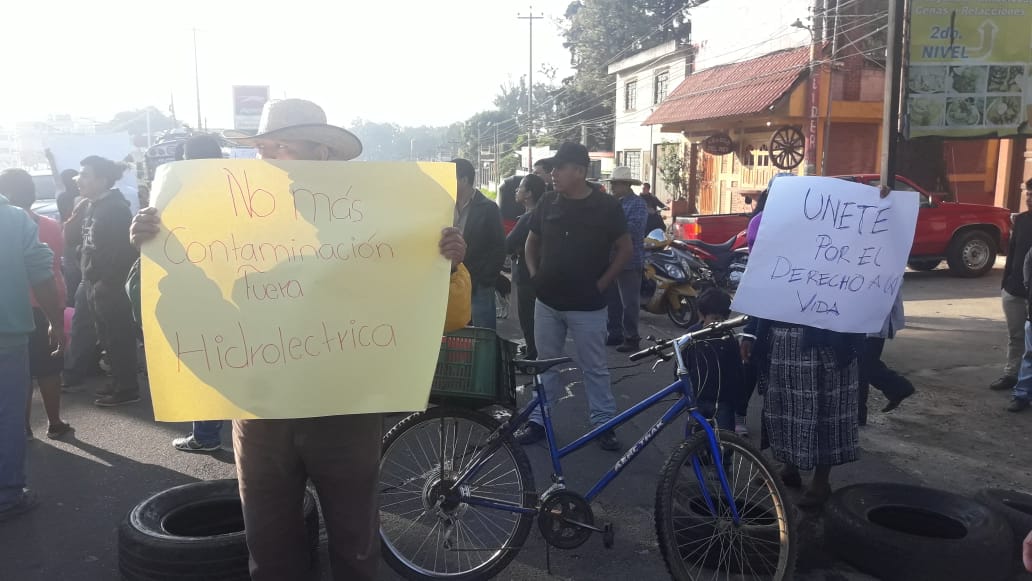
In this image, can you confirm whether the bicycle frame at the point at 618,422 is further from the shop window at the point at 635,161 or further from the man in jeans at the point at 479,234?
the shop window at the point at 635,161

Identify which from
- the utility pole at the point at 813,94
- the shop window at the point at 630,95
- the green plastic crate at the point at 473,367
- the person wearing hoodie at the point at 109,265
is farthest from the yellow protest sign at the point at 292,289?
the shop window at the point at 630,95

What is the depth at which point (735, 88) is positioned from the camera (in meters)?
23.0

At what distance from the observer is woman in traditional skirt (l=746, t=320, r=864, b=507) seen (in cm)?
416

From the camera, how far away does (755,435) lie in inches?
229

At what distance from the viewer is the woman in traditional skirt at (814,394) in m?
4.16

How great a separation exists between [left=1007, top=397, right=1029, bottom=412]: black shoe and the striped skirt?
292 cm

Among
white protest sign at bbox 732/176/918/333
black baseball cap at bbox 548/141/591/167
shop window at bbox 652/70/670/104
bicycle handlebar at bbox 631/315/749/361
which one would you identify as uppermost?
Answer: shop window at bbox 652/70/670/104

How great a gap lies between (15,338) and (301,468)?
8.96 ft

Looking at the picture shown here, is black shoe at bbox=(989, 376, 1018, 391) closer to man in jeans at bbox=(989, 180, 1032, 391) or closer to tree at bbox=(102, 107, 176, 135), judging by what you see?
man in jeans at bbox=(989, 180, 1032, 391)

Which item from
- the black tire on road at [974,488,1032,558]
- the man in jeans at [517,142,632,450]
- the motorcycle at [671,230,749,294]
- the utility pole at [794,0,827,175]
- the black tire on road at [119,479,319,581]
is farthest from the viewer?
the utility pole at [794,0,827,175]

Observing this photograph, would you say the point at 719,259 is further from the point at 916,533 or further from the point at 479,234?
the point at 916,533

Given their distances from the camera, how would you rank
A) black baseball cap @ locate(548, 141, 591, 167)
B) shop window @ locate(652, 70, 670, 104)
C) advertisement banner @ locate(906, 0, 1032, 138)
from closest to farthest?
black baseball cap @ locate(548, 141, 591, 167) < advertisement banner @ locate(906, 0, 1032, 138) < shop window @ locate(652, 70, 670, 104)

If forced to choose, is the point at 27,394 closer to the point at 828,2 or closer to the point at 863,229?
the point at 863,229

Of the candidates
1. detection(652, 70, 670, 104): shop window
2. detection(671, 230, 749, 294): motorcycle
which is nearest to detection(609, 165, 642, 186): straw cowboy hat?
detection(671, 230, 749, 294): motorcycle
